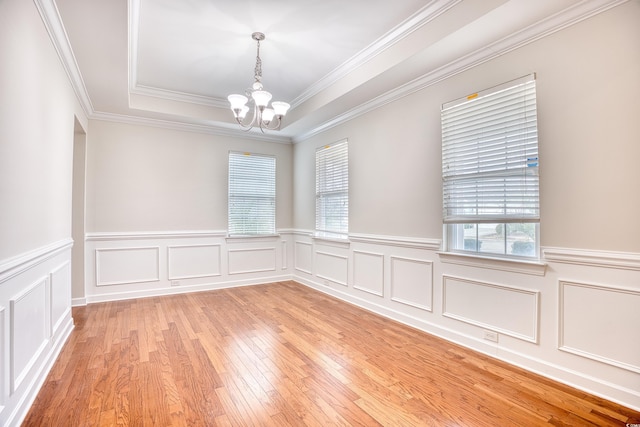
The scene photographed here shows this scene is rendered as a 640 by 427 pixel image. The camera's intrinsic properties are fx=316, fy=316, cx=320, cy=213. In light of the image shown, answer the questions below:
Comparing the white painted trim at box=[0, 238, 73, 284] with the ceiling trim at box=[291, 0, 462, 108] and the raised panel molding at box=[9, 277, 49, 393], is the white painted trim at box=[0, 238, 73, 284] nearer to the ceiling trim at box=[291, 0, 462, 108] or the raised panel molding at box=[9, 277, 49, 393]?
the raised panel molding at box=[9, 277, 49, 393]

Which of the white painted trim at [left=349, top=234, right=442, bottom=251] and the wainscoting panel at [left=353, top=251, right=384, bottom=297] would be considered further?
the wainscoting panel at [left=353, top=251, right=384, bottom=297]

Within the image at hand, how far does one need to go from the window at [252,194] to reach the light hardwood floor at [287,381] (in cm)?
220

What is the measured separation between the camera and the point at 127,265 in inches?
186

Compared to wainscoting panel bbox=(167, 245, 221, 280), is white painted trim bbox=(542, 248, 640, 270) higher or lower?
higher

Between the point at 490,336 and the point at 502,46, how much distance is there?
2526 mm

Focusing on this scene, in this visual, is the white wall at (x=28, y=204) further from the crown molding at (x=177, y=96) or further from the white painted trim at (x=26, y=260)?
the crown molding at (x=177, y=96)

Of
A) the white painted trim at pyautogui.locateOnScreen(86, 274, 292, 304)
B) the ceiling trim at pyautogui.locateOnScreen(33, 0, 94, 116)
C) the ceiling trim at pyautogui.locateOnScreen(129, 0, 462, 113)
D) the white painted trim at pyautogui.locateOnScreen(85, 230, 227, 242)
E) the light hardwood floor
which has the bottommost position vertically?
the light hardwood floor

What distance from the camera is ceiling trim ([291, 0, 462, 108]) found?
2594 millimetres

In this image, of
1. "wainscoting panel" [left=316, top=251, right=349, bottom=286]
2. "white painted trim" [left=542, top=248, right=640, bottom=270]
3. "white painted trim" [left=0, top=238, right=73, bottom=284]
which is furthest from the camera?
"wainscoting panel" [left=316, top=251, right=349, bottom=286]

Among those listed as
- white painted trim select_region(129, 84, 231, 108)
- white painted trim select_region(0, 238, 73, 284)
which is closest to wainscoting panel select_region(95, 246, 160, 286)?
white painted trim select_region(0, 238, 73, 284)

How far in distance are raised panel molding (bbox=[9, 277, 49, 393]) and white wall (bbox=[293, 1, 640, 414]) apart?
3331 mm

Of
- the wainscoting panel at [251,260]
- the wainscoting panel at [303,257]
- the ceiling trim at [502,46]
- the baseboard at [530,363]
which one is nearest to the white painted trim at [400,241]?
the baseboard at [530,363]

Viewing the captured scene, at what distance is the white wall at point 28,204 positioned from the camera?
1757mm

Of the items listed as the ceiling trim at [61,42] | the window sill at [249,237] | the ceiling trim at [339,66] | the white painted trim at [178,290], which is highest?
the ceiling trim at [339,66]
